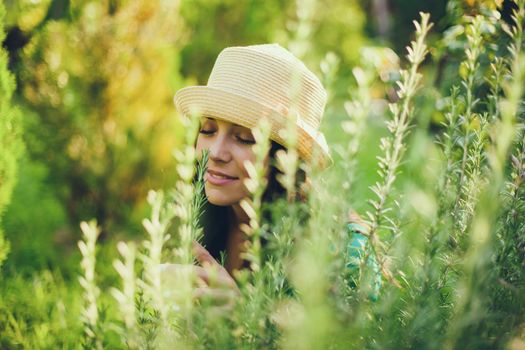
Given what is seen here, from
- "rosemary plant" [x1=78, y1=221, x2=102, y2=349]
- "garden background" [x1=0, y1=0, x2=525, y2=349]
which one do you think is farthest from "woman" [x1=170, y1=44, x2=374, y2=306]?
"rosemary plant" [x1=78, y1=221, x2=102, y2=349]

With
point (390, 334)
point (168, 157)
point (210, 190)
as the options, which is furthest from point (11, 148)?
point (168, 157)

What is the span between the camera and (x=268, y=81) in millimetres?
2078

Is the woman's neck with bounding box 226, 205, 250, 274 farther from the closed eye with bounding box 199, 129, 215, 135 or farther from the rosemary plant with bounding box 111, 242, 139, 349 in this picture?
the rosemary plant with bounding box 111, 242, 139, 349

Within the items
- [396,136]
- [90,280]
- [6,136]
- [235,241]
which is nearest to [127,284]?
[90,280]

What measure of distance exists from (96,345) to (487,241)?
2.75 feet

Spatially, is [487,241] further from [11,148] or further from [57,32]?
[57,32]

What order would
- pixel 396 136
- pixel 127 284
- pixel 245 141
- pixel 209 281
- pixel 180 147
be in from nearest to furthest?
pixel 127 284 → pixel 396 136 → pixel 209 281 → pixel 245 141 → pixel 180 147

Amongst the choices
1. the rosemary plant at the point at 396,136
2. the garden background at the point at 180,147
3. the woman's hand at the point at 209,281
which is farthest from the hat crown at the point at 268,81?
the rosemary plant at the point at 396,136

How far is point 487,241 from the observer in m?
0.87

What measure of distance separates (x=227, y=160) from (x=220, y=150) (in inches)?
1.8

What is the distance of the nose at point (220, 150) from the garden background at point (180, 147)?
1.17 feet

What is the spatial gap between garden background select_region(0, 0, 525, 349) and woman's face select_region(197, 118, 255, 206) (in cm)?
37

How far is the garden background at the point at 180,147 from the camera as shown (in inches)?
43.5

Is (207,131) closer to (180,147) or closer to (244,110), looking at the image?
(244,110)
